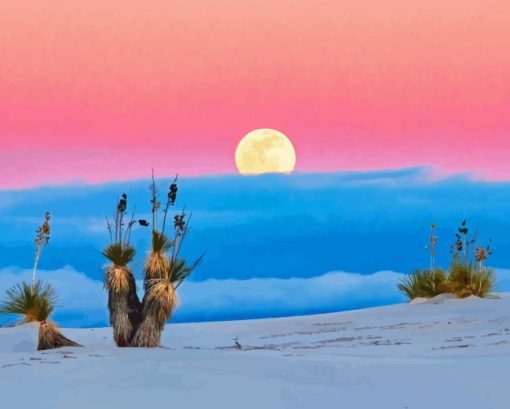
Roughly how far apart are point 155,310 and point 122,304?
479mm

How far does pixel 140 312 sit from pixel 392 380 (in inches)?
200

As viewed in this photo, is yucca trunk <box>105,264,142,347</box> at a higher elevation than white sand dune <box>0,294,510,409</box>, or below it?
higher

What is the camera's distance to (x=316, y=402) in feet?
30.7

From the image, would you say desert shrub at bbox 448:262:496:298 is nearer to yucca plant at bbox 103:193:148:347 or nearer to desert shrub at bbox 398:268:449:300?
desert shrub at bbox 398:268:449:300

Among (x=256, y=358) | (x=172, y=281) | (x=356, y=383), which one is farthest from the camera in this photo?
(x=172, y=281)

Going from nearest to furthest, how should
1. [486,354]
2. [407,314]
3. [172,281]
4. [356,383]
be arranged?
[356,383]
[486,354]
[172,281]
[407,314]

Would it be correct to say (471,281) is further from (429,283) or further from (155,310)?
(155,310)

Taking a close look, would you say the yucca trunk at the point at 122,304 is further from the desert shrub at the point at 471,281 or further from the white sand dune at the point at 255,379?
the desert shrub at the point at 471,281

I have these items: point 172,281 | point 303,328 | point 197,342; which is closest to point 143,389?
point 172,281

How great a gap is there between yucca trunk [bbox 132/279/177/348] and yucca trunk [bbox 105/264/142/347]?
0.57 feet

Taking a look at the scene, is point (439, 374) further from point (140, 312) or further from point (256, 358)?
point (140, 312)

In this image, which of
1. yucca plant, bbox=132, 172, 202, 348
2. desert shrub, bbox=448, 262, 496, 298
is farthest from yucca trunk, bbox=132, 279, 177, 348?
desert shrub, bbox=448, 262, 496, 298

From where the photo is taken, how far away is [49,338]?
14.4 meters

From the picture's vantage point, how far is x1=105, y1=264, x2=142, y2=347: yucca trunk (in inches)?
561
